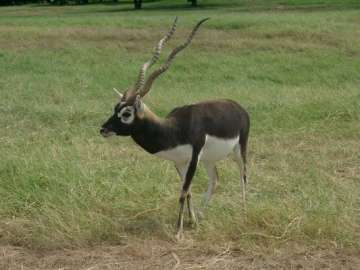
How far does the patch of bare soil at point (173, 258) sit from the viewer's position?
4.56m

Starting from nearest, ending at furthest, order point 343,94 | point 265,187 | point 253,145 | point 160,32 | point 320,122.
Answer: point 265,187 → point 253,145 → point 320,122 → point 343,94 → point 160,32

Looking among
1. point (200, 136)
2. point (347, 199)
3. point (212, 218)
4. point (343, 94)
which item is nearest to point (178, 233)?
point (212, 218)

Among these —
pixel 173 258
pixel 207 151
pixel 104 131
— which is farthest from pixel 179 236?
pixel 104 131

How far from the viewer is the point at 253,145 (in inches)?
333

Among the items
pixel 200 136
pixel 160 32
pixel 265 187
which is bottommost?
pixel 160 32

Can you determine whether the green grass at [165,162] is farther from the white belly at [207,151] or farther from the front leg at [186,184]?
the white belly at [207,151]

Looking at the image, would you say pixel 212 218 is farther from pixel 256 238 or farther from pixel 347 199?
pixel 347 199

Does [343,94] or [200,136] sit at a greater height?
[200,136]

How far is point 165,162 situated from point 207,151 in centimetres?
192

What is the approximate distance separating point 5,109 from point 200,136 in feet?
21.1

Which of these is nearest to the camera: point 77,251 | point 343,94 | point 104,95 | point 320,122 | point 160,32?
point 77,251

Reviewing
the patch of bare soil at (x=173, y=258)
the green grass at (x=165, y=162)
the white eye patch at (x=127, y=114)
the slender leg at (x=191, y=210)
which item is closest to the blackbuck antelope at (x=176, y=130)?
the white eye patch at (x=127, y=114)

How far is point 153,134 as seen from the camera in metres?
4.89

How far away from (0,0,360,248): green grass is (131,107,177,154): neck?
2.33 ft
